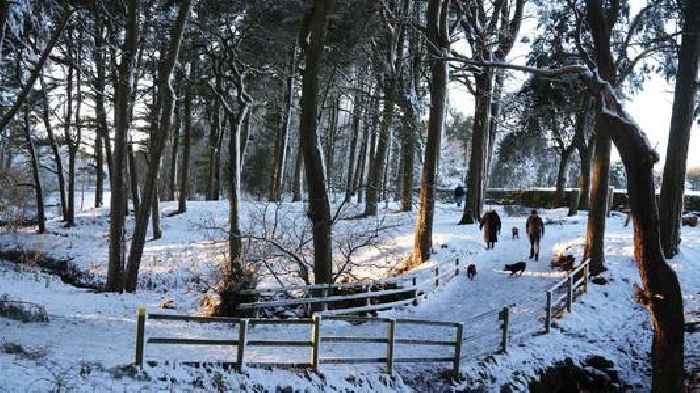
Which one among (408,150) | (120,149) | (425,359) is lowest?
(425,359)

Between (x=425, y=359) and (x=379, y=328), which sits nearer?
(x=425, y=359)

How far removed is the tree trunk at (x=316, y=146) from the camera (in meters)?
14.0

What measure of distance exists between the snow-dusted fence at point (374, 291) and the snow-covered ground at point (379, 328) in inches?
14.0

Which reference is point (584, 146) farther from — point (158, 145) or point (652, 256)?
point (652, 256)

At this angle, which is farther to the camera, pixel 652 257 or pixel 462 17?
pixel 462 17

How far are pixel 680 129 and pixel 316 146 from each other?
11.3 meters

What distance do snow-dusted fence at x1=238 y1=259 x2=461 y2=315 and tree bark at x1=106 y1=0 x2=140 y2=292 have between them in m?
5.47

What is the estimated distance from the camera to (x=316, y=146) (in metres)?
14.3

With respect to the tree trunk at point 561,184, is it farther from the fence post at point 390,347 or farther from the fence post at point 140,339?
the fence post at point 140,339

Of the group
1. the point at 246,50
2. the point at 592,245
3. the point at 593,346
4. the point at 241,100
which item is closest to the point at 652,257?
the point at 593,346

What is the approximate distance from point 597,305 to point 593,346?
95.8 inches

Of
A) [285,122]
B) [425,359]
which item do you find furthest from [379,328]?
[285,122]

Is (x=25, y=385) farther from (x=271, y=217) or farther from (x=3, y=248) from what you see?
(x=3, y=248)

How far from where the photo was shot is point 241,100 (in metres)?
19.8
